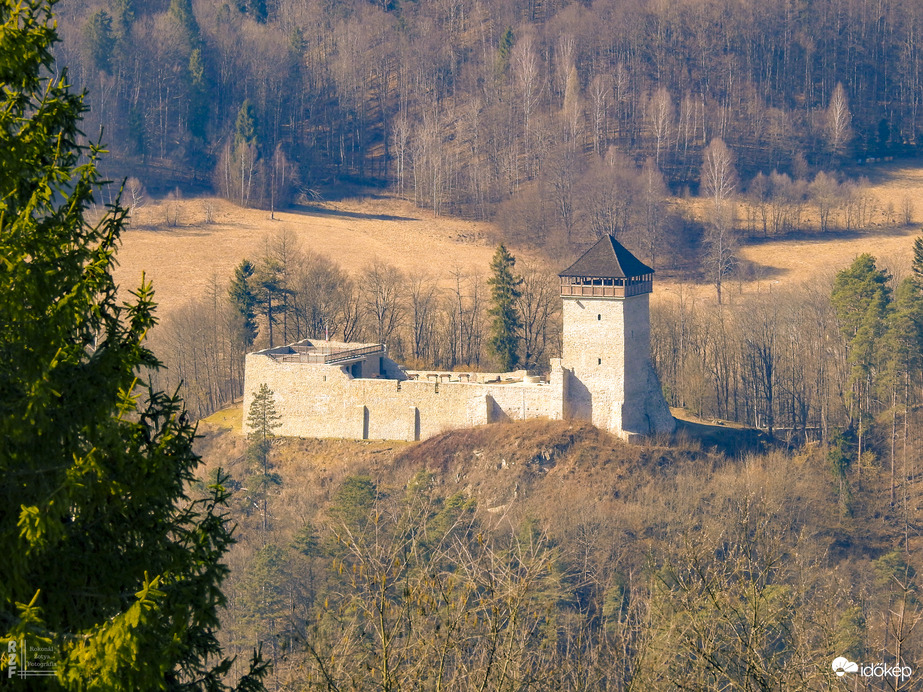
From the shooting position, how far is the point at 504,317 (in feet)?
206

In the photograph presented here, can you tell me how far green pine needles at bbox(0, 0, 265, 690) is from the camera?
8.62 meters

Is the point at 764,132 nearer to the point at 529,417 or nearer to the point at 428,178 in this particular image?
the point at 428,178

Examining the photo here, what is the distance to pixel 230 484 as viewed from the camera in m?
49.0

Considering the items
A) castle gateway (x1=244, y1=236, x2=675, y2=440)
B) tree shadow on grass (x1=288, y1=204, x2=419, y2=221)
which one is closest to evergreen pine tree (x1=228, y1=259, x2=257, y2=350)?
castle gateway (x1=244, y1=236, x2=675, y2=440)

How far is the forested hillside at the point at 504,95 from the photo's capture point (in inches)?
3612

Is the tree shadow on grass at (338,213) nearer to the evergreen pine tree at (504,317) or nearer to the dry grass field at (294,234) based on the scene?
the dry grass field at (294,234)

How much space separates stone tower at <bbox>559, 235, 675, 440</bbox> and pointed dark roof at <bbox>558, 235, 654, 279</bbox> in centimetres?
3

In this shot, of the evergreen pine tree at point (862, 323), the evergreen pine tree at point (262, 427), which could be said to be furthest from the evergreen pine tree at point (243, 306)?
the evergreen pine tree at point (862, 323)

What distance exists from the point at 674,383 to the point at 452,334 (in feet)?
35.2

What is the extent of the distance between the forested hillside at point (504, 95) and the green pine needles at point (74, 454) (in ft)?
250

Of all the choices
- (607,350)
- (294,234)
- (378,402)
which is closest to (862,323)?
(607,350)

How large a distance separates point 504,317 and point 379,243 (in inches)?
795

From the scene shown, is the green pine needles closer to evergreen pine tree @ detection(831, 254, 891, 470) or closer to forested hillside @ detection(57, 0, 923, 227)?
evergreen pine tree @ detection(831, 254, 891, 470)
